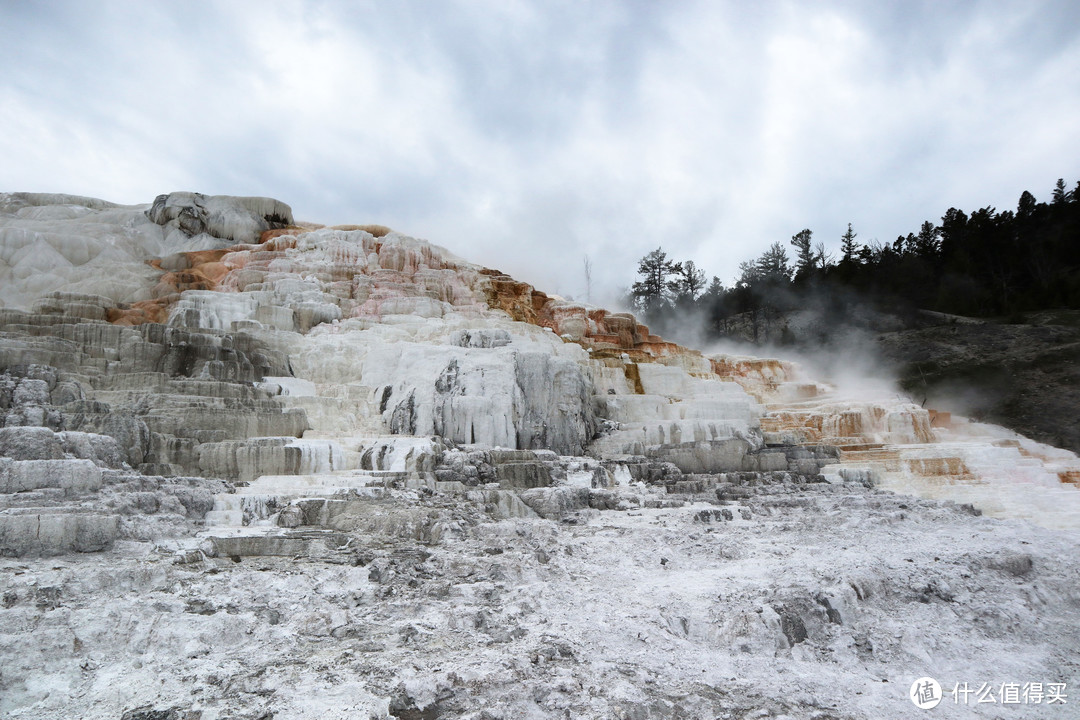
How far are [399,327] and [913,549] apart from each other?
13.6m

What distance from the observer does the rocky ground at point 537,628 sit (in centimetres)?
408

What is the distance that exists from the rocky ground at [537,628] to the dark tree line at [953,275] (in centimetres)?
2055

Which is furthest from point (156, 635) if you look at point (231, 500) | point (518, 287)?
point (518, 287)

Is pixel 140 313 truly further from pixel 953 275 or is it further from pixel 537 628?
pixel 953 275

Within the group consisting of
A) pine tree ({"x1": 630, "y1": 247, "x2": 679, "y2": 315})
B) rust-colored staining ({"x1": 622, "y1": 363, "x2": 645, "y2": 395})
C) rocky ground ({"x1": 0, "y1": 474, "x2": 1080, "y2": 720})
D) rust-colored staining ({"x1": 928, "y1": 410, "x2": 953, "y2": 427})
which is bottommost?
rocky ground ({"x1": 0, "y1": 474, "x2": 1080, "y2": 720})

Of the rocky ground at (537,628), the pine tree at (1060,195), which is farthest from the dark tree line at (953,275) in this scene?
the rocky ground at (537,628)

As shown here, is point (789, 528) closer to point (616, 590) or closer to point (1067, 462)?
point (616, 590)

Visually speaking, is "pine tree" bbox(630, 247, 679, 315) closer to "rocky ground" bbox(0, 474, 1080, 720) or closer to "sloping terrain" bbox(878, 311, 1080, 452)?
"sloping terrain" bbox(878, 311, 1080, 452)

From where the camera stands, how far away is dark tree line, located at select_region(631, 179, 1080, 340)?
24.0 meters

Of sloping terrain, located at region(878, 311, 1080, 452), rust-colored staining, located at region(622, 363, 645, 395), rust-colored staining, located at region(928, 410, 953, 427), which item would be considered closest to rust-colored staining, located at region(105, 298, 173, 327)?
rust-colored staining, located at region(622, 363, 645, 395)

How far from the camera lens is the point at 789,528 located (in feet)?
27.9

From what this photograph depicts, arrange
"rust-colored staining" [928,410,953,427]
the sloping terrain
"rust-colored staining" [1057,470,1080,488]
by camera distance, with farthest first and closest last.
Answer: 1. the sloping terrain
2. "rust-colored staining" [928,410,953,427]
3. "rust-colored staining" [1057,470,1080,488]

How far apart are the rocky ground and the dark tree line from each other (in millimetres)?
20551

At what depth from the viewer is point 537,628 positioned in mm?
5191
